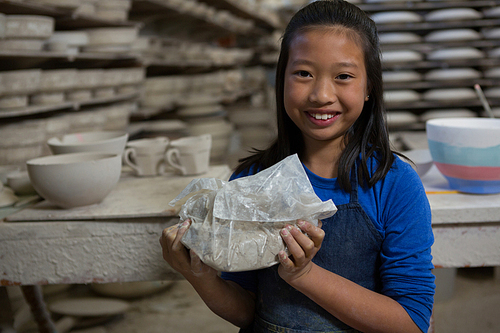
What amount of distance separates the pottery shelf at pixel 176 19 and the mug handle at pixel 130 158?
60.0 inches

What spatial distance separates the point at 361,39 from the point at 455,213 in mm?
503

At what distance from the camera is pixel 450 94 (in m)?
2.73

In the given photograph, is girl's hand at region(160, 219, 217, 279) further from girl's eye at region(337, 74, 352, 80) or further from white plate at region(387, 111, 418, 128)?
white plate at region(387, 111, 418, 128)

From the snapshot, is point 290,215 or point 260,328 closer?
point 290,215

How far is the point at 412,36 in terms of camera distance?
9.09ft

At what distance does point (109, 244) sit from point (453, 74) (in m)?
2.40

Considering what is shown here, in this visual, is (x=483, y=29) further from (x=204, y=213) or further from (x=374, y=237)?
(x=204, y=213)

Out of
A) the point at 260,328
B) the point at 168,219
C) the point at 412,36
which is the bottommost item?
the point at 260,328

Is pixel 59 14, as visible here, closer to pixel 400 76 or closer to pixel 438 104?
pixel 400 76

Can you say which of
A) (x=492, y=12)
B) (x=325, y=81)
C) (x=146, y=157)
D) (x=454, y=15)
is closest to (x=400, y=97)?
(x=454, y=15)

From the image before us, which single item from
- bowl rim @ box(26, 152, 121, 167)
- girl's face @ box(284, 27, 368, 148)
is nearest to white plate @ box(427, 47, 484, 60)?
girl's face @ box(284, 27, 368, 148)

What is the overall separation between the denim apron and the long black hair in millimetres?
41

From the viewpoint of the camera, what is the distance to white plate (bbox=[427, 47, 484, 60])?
2713 millimetres

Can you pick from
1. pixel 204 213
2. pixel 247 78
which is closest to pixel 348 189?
pixel 204 213
